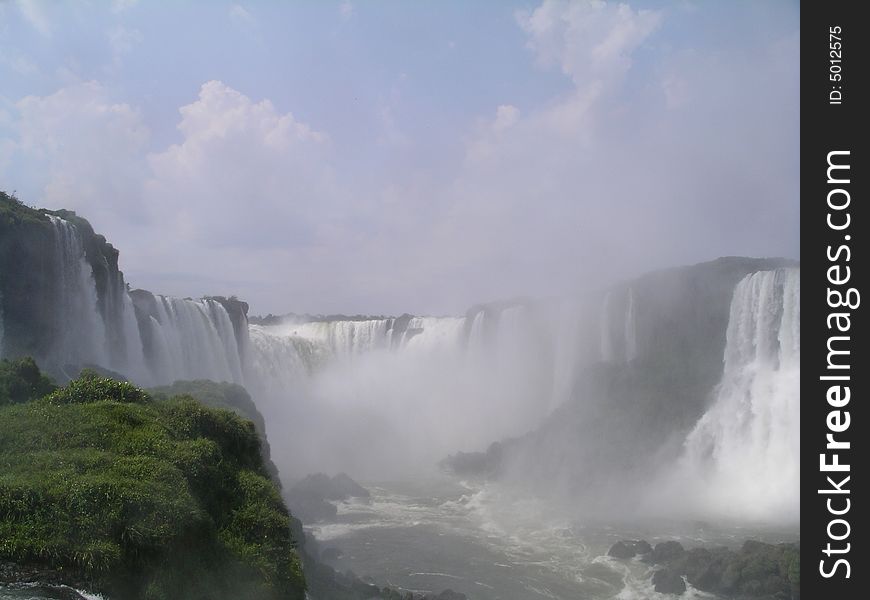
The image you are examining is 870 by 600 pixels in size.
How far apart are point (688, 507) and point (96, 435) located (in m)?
23.2

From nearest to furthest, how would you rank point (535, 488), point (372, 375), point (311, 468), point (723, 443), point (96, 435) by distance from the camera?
point (96, 435), point (723, 443), point (535, 488), point (311, 468), point (372, 375)

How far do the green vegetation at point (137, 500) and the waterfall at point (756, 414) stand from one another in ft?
69.5

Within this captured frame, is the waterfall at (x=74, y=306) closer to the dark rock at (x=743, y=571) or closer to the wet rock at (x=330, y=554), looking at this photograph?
the wet rock at (x=330, y=554)

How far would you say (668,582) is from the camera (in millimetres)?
16688

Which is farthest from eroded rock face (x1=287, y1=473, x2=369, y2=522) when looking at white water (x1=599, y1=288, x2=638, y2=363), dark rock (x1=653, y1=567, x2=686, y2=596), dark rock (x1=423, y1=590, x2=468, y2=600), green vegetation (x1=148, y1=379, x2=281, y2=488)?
white water (x1=599, y1=288, x2=638, y2=363)

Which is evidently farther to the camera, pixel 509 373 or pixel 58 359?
pixel 509 373

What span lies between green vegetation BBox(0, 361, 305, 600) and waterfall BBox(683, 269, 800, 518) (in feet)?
69.5

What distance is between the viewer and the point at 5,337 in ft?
67.1

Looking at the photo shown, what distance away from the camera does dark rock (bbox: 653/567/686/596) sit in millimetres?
16469

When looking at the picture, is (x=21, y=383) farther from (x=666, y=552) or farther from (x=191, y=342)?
(x=191, y=342)

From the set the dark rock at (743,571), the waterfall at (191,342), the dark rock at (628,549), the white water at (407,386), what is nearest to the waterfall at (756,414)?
the dark rock at (628,549)
